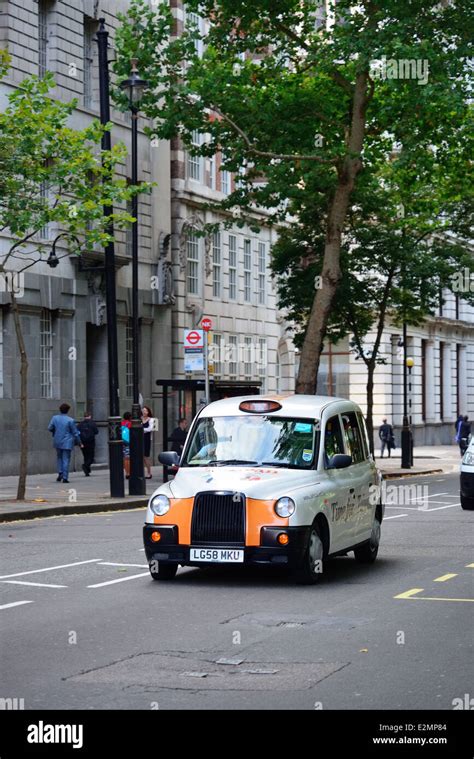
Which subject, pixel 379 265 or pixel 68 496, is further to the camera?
pixel 379 265

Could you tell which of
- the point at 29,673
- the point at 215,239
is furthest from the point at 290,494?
the point at 215,239

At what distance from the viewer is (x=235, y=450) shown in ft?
47.6

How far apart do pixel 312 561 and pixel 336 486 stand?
1075 mm

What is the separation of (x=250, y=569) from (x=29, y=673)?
610cm

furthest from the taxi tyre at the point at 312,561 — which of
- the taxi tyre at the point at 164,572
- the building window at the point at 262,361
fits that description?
the building window at the point at 262,361

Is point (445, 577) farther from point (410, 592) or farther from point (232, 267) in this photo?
point (232, 267)

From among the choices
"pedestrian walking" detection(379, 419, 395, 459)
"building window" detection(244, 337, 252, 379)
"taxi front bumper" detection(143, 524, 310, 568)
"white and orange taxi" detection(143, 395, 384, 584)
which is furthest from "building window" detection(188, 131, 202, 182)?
"taxi front bumper" detection(143, 524, 310, 568)

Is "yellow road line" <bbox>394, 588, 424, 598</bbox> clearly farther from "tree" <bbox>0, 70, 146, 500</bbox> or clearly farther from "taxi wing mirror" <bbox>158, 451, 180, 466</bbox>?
"tree" <bbox>0, 70, 146, 500</bbox>

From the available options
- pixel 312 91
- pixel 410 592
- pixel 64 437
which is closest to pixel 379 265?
pixel 312 91

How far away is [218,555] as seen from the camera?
13312 mm

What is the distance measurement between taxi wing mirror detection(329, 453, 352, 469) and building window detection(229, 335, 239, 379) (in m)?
35.6

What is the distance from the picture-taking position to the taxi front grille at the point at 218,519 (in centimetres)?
1325

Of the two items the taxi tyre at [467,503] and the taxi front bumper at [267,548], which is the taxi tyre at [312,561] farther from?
the taxi tyre at [467,503]
